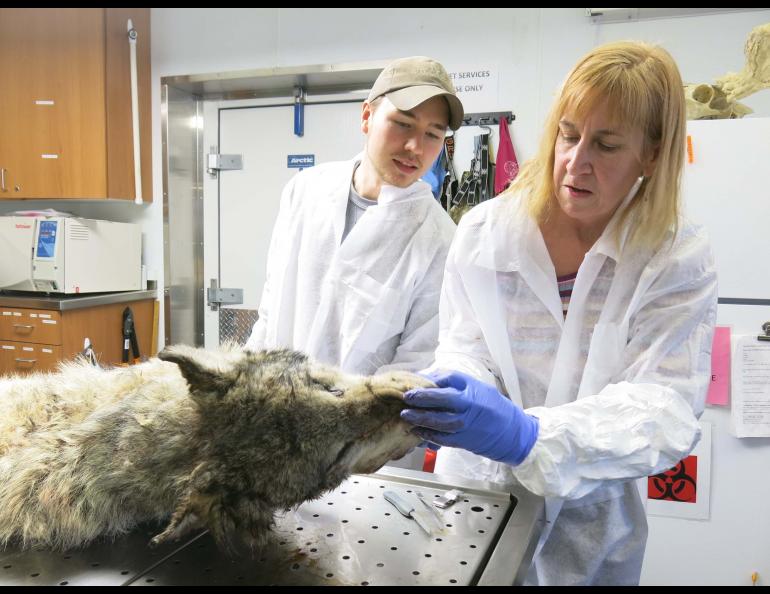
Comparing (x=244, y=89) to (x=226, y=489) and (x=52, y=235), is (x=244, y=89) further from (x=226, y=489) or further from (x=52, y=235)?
(x=226, y=489)

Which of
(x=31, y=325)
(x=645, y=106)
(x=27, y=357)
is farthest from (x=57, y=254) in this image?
(x=645, y=106)

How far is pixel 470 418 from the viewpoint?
1059mm

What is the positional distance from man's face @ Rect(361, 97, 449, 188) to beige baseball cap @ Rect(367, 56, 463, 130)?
0.03 m

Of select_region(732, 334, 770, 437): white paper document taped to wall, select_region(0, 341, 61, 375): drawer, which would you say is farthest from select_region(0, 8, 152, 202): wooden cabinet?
select_region(732, 334, 770, 437): white paper document taped to wall

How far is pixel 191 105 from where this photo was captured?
14.1 ft

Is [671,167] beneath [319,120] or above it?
beneath

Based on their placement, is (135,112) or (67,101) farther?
(135,112)

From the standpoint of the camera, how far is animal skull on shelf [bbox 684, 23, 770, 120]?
2.48 metres

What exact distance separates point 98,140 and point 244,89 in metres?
1.06

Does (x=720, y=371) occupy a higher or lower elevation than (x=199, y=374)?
lower

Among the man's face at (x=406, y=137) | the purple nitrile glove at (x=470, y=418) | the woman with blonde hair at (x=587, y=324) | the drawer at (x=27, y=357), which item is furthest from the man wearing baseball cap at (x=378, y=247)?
the drawer at (x=27, y=357)

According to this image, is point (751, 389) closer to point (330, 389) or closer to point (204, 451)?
point (330, 389)

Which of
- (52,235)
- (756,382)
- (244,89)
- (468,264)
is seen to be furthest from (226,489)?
(244,89)

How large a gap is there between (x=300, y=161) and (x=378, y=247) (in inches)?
92.4
